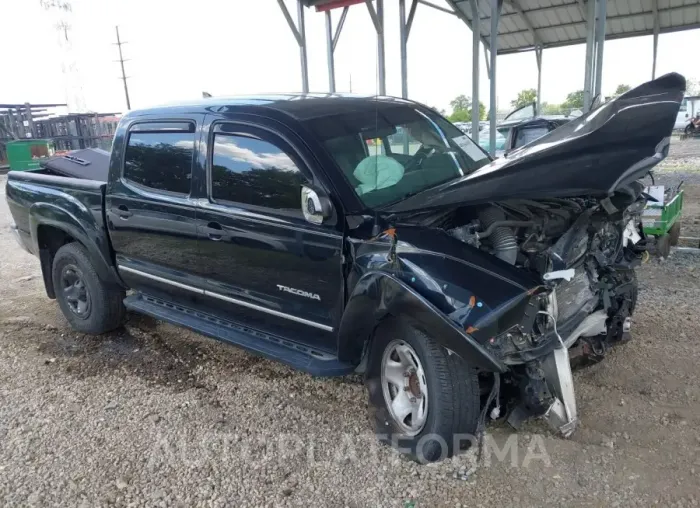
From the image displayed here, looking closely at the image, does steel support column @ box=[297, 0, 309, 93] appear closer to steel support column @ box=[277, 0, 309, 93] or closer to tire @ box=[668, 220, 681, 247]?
Answer: steel support column @ box=[277, 0, 309, 93]

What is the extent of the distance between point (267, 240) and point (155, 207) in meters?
1.10

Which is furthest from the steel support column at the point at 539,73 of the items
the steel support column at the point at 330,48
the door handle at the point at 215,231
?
the door handle at the point at 215,231

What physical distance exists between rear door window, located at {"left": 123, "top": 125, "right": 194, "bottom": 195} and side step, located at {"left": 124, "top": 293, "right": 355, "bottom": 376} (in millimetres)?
888

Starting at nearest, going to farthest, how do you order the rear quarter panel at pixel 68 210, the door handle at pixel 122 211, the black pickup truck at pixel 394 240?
the black pickup truck at pixel 394 240 < the door handle at pixel 122 211 < the rear quarter panel at pixel 68 210

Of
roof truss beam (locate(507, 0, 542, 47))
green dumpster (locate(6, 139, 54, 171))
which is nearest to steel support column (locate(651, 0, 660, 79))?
roof truss beam (locate(507, 0, 542, 47))

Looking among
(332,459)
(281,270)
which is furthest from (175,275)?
(332,459)

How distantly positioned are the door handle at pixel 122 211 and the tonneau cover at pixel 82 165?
0.95 meters

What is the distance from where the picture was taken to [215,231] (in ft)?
11.7

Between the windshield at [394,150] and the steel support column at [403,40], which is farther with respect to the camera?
the steel support column at [403,40]

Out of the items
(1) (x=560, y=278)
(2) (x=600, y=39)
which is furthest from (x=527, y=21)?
(1) (x=560, y=278)

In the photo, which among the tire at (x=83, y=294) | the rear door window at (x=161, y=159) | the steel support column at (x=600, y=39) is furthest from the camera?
the steel support column at (x=600, y=39)

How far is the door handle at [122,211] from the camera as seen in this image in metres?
4.14

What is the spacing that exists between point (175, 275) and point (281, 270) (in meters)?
1.10

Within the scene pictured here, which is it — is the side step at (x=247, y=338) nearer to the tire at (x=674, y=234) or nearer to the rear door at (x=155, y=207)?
the rear door at (x=155, y=207)
